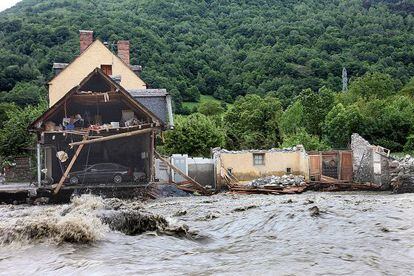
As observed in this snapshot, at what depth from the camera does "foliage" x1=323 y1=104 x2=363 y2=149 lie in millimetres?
50375

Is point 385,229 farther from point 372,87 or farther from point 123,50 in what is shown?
point 372,87

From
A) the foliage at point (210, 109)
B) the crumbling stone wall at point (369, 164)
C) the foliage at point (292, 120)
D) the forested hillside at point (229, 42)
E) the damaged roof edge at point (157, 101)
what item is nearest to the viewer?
the crumbling stone wall at point (369, 164)

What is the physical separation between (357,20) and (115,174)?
94328mm

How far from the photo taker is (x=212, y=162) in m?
35.9

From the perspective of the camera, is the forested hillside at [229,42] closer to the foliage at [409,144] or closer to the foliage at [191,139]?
the foliage at [409,144]

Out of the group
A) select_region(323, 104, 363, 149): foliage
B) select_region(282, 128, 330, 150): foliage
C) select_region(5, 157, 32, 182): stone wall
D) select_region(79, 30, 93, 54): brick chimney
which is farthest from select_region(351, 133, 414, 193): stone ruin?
select_region(5, 157, 32, 182): stone wall

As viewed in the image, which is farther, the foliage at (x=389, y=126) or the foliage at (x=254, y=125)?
the foliage at (x=254, y=125)

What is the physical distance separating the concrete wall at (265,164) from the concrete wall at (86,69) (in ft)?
31.5

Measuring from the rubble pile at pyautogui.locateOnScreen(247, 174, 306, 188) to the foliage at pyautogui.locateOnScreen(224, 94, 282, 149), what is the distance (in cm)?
2268

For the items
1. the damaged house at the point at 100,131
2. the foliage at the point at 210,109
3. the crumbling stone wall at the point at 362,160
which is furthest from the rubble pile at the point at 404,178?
the foliage at the point at 210,109

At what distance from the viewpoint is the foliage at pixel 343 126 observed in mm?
50375

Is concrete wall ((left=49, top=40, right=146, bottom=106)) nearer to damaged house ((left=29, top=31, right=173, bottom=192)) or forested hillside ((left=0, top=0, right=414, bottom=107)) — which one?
damaged house ((left=29, top=31, right=173, bottom=192))

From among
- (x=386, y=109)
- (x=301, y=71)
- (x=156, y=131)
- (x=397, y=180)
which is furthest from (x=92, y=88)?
(x=301, y=71)

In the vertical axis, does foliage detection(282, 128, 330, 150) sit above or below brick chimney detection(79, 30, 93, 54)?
below
